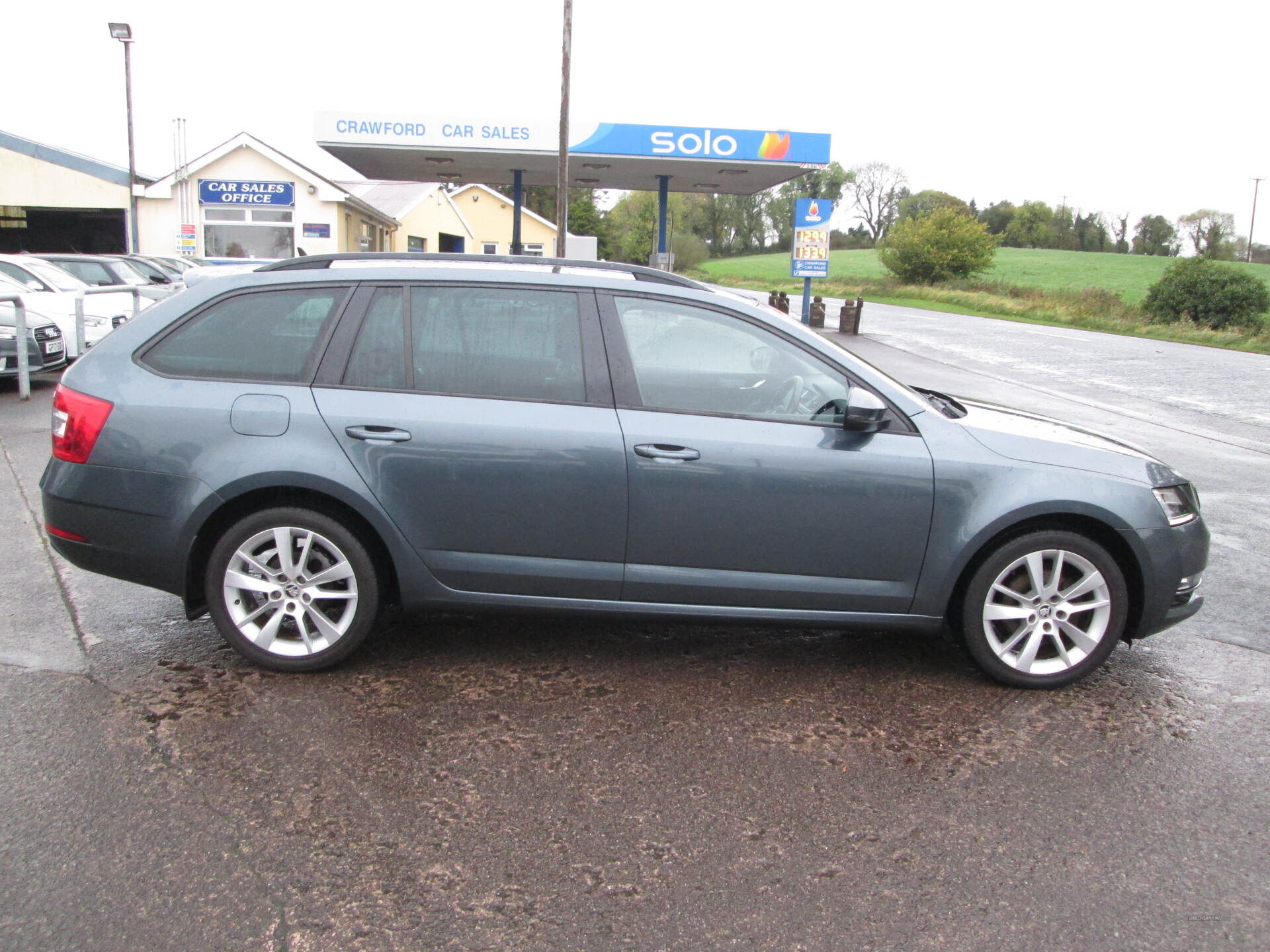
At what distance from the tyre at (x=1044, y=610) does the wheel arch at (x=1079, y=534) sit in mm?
39

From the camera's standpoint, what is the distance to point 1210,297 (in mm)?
40156

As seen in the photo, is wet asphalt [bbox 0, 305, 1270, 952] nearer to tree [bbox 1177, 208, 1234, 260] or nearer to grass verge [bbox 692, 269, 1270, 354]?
grass verge [bbox 692, 269, 1270, 354]

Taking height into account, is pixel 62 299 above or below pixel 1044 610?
above

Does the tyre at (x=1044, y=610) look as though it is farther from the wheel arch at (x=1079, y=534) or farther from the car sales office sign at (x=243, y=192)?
the car sales office sign at (x=243, y=192)

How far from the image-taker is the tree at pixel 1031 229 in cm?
11056

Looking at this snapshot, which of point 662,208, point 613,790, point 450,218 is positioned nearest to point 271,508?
point 613,790

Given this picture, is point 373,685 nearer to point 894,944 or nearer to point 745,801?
point 745,801

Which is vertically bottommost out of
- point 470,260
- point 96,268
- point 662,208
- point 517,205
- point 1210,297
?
point 470,260

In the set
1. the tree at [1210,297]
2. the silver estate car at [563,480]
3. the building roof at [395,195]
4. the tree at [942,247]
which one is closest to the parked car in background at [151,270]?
the silver estate car at [563,480]

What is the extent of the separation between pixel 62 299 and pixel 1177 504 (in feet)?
48.4

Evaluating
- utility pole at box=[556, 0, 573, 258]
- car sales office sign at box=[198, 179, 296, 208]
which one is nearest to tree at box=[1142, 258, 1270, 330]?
utility pole at box=[556, 0, 573, 258]

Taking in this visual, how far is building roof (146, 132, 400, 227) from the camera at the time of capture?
31.6 metres

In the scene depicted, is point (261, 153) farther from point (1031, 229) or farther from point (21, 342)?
point (1031, 229)

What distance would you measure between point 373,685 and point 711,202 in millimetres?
125413
